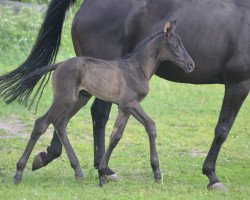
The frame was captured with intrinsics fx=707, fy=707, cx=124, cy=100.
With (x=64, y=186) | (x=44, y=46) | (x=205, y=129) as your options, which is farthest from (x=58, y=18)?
(x=205, y=129)

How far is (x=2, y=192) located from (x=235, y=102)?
2579 millimetres

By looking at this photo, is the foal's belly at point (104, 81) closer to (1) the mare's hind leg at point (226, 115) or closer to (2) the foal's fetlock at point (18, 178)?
(2) the foal's fetlock at point (18, 178)

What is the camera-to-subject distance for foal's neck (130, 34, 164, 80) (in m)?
7.10

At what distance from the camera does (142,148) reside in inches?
412

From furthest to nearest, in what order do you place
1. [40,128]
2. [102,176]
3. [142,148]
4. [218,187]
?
[142,148] < [218,187] < [102,176] < [40,128]

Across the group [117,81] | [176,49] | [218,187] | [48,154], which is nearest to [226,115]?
[218,187]

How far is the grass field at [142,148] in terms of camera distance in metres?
7.00

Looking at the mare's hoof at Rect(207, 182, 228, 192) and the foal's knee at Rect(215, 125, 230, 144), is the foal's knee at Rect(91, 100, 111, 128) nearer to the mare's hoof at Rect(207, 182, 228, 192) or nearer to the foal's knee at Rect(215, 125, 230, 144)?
the foal's knee at Rect(215, 125, 230, 144)

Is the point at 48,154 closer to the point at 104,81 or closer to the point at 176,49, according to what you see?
the point at 104,81

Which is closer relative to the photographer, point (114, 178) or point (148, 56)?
point (148, 56)

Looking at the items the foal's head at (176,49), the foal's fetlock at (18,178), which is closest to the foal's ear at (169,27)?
the foal's head at (176,49)

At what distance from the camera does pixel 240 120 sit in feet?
43.7

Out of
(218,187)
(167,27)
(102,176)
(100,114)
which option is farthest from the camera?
(100,114)

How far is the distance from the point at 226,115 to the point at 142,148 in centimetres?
309
